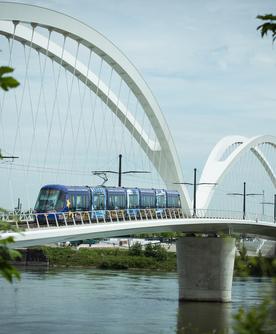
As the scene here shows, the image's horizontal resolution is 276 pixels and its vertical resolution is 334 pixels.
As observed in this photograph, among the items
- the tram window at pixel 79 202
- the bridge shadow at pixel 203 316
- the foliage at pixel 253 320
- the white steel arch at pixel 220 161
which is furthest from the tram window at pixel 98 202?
the foliage at pixel 253 320

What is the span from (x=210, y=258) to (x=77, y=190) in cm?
1252

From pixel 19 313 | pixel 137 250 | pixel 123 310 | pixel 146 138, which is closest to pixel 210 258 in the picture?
pixel 146 138

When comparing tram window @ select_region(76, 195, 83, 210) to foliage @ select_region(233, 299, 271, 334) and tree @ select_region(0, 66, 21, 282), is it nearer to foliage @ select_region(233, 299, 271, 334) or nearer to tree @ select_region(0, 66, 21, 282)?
tree @ select_region(0, 66, 21, 282)

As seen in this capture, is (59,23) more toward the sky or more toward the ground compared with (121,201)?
more toward the sky

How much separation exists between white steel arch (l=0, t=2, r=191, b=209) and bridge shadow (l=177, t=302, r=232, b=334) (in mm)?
10657

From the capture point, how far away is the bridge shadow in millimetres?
29759

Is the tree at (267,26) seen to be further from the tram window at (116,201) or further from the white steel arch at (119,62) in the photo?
the tram window at (116,201)

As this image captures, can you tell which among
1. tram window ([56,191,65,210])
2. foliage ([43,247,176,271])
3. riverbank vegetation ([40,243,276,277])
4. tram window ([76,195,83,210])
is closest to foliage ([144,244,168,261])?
riverbank vegetation ([40,243,276,277])

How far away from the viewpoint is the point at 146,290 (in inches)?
1762

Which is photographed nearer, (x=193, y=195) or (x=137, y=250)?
(x=193, y=195)

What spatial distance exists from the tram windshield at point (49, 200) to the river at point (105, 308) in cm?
420

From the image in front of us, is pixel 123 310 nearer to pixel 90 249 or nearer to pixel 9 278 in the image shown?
pixel 9 278

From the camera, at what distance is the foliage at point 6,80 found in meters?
4.23

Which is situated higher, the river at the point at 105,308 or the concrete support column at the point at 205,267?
the concrete support column at the point at 205,267
